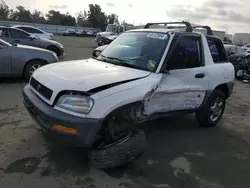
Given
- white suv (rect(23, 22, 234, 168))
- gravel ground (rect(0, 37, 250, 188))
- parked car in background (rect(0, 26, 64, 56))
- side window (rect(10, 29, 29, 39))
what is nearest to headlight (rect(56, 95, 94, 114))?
white suv (rect(23, 22, 234, 168))

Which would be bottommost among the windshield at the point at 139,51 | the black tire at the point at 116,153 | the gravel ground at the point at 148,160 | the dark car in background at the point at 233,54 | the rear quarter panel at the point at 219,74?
the gravel ground at the point at 148,160

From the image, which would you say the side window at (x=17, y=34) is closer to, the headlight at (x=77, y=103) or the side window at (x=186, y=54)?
the side window at (x=186, y=54)

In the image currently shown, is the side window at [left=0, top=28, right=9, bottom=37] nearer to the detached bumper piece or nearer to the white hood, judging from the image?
the white hood

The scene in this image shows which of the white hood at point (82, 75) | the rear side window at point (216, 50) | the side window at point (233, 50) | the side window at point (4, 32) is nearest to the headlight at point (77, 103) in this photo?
the white hood at point (82, 75)

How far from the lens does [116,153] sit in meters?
3.35

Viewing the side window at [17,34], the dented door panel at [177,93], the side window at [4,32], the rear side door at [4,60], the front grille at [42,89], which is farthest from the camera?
the side window at [17,34]

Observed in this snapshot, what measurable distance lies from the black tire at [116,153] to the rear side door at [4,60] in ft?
17.7

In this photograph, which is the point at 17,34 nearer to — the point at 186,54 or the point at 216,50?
the point at 216,50

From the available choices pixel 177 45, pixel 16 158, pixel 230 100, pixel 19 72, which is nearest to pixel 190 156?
pixel 177 45

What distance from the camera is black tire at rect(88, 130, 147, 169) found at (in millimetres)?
3334

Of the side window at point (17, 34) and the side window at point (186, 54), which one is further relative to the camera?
the side window at point (17, 34)

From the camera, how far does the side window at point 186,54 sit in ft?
14.1

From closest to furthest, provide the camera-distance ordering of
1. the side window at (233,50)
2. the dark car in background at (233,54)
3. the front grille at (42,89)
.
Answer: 1. the front grille at (42,89)
2. the dark car in background at (233,54)
3. the side window at (233,50)

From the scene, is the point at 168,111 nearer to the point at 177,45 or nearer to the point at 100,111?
the point at 177,45
